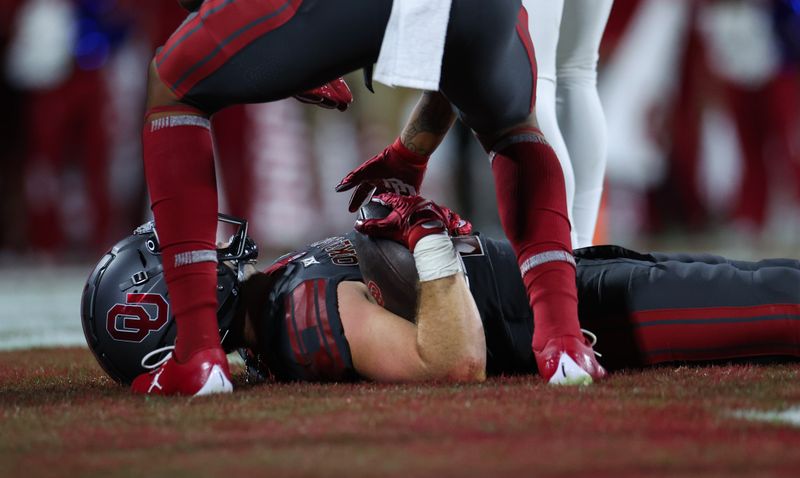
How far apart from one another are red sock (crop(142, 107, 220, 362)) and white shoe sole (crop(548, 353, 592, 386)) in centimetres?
60

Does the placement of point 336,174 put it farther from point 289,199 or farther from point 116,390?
point 116,390

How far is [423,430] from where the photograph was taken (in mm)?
1657

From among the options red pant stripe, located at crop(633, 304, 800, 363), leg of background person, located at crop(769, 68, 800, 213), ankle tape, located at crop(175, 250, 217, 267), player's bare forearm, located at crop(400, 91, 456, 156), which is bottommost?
leg of background person, located at crop(769, 68, 800, 213)

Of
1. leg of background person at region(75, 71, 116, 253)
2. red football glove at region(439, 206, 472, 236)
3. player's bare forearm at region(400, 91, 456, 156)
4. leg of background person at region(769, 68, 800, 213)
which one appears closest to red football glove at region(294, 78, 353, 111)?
player's bare forearm at region(400, 91, 456, 156)

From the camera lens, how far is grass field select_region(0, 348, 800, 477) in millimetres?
1437

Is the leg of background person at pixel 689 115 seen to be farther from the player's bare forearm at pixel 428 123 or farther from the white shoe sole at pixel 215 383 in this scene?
the white shoe sole at pixel 215 383

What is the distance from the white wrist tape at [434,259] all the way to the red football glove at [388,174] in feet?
1.39

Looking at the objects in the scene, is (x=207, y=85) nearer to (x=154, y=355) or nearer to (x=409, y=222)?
(x=409, y=222)

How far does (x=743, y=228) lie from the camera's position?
23.5 ft

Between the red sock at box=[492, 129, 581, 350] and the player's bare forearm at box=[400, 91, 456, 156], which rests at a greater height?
the player's bare forearm at box=[400, 91, 456, 156]

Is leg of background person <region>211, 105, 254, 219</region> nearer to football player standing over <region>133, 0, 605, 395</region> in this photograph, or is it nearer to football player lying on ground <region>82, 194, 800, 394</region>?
football player lying on ground <region>82, 194, 800, 394</region>

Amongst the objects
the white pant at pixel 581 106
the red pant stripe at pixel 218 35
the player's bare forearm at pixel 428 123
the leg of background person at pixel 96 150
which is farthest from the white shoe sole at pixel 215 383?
the leg of background person at pixel 96 150

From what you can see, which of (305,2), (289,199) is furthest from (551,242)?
(289,199)

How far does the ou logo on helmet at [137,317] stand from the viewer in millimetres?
2303
